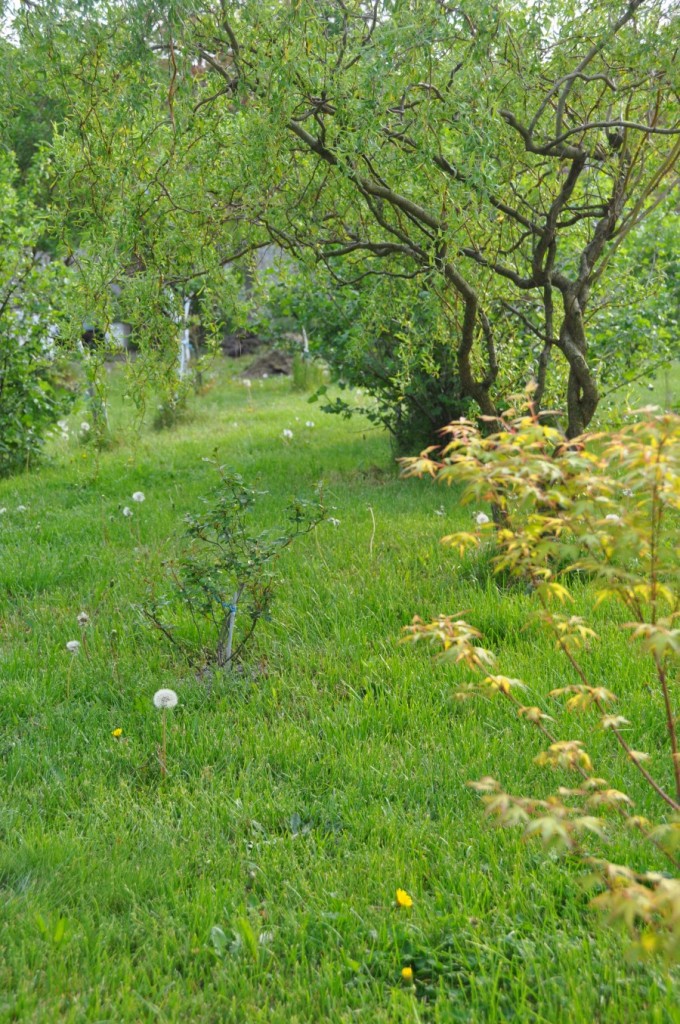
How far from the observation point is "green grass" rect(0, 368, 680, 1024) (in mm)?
2311

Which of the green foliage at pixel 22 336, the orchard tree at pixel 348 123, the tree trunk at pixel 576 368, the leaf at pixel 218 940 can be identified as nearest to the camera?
the leaf at pixel 218 940

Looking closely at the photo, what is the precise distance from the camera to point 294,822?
298cm

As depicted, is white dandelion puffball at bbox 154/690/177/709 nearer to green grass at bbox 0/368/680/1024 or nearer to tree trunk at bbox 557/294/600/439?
green grass at bbox 0/368/680/1024

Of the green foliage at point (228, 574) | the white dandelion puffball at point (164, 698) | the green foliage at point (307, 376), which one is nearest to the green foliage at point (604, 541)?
the white dandelion puffball at point (164, 698)

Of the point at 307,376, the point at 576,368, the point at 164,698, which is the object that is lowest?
the point at 164,698

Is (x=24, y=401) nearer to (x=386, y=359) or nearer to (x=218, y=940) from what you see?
(x=386, y=359)

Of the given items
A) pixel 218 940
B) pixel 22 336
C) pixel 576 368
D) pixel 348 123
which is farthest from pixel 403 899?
pixel 22 336

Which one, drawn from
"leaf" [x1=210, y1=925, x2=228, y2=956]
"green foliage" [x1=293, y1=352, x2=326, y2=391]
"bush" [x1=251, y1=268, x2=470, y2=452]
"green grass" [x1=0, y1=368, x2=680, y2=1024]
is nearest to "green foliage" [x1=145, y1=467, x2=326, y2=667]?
"green grass" [x1=0, y1=368, x2=680, y2=1024]

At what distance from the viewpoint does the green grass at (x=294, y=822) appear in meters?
2.31

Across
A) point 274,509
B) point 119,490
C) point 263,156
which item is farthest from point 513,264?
point 119,490

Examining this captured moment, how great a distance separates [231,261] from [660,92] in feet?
7.58

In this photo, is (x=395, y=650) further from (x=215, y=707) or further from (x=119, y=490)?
(x=119, y=490)

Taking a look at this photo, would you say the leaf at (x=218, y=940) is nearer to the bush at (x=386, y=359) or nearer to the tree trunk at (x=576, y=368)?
the tree trunk at (x=576, y=368)

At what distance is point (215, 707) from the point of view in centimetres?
379
